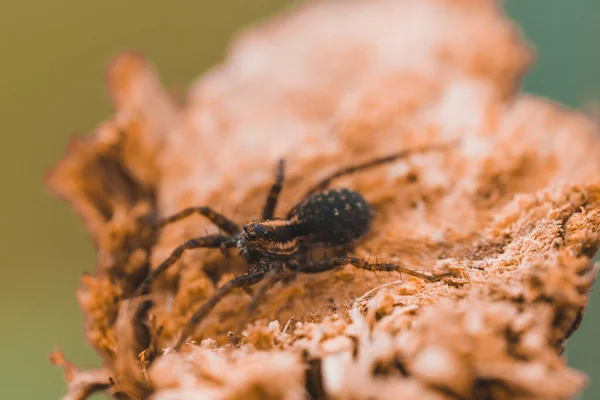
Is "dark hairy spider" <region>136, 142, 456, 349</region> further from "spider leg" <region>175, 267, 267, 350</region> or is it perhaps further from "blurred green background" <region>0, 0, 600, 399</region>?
"blurred green background" <region>0, 0, 600, 399</region>

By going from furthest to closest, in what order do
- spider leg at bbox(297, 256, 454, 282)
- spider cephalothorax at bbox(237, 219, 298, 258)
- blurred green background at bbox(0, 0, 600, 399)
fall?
blurred green background at bbox(0, 0, 600, 399)
spider cephalothorax at bbox(237, 219, 298, 258)
spider leg at bbox(297, 256, 454, 282)

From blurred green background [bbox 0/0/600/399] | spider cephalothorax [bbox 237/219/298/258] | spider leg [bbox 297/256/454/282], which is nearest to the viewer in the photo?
spider leg [bbox 297/256/454/282]

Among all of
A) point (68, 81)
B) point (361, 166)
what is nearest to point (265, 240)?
point (361, 166)

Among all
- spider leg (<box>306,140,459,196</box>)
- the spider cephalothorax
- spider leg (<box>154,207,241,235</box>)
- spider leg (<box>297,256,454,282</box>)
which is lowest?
spider leg (<box>297,256,454,282</box>)

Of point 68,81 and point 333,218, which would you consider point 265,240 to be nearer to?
point 333,218

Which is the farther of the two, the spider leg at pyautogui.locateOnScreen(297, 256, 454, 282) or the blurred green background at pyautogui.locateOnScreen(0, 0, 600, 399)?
the blurred green background at pyautogui.locateOnScreen(0, 0, 600, 399)

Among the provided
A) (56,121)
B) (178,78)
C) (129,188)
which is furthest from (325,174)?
(56,121)

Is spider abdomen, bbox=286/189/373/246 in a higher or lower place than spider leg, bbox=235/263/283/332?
higher

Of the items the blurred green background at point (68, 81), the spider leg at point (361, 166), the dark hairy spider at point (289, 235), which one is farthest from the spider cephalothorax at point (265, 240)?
the blurred green background at point (68, 81)

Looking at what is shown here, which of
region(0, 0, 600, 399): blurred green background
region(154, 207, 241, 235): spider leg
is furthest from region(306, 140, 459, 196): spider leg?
region(0, 0, 600, 399): blurred green background
